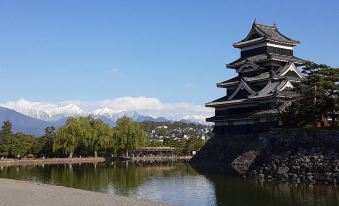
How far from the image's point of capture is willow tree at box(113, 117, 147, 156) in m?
74.2

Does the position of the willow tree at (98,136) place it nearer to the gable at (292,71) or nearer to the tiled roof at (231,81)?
the tiled roof at (231,81)

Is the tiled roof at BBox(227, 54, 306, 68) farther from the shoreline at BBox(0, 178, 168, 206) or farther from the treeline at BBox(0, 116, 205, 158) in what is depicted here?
the treeline at BBox(0, 116, 205, 158)

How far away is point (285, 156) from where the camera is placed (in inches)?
1423

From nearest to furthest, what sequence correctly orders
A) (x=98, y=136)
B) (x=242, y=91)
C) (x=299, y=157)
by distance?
(x=299, y=157) < (x=242, y=91) < (x=98, y=136)

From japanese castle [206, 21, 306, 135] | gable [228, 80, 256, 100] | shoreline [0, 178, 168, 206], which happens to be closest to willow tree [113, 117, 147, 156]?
japanese castle [206, 21, 306, 135]

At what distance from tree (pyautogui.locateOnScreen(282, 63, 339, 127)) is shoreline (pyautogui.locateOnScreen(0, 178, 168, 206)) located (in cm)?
1792

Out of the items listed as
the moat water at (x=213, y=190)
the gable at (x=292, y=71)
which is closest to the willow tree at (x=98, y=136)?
the moat water at (x=213, y=190)

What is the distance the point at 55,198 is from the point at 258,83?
27.7 meters

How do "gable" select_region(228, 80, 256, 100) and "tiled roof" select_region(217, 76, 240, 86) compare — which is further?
"tiled roof" select_region(217, 76, 240, 86)

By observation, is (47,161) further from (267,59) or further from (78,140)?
(267,59)

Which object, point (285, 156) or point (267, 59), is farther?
point (267, 59)

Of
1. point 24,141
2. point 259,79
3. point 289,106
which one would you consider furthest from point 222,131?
point 24,141

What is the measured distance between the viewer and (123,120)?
3039 inches

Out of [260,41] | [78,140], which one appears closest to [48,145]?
[78,140]
